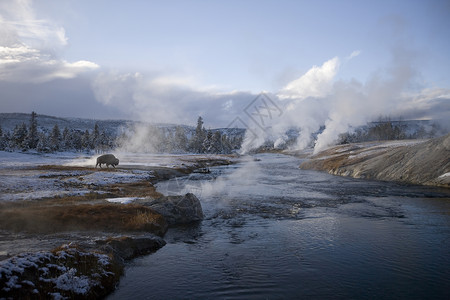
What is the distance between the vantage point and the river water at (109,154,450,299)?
38.0ft

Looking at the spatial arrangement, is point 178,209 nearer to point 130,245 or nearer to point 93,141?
point 130,245

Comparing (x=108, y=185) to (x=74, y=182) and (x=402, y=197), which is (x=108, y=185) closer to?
(x=74, y=182)

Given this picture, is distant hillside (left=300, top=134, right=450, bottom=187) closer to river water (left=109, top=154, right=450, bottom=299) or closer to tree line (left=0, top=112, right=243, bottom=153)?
river water (left=109, top=154, right=450, bottom=299)

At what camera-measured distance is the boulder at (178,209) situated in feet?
72.1

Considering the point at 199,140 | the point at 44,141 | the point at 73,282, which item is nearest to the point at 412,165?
the point at 73,282

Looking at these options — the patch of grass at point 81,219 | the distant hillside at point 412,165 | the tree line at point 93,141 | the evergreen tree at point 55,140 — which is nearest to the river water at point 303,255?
the patch of grass at point 81,219

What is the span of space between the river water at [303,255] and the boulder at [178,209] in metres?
1.08

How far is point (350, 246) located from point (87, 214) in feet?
56.1

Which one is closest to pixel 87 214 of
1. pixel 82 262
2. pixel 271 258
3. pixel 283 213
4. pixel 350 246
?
pixel 82 262

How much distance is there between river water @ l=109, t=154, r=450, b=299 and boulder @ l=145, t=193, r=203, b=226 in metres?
1.08

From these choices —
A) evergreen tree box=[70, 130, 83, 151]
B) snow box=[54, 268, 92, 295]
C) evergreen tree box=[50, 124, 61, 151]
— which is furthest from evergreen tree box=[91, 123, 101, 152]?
snow box=[54, 268, 92, 295]

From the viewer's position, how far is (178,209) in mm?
22594

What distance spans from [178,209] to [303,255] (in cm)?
1066

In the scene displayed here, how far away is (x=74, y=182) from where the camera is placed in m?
34.8
